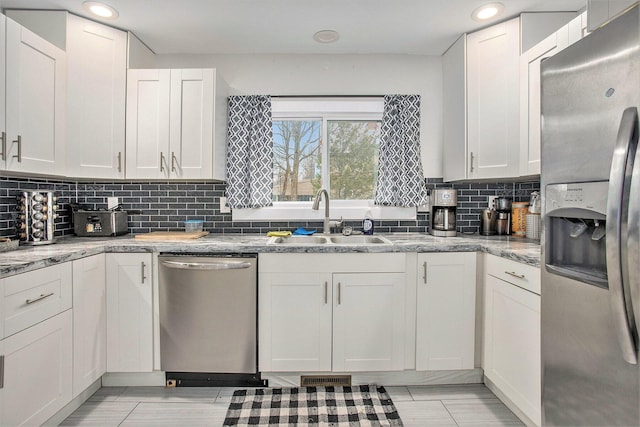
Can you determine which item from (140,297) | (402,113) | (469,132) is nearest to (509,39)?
(469,132)

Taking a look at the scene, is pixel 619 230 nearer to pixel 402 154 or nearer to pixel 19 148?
pixel 402 154

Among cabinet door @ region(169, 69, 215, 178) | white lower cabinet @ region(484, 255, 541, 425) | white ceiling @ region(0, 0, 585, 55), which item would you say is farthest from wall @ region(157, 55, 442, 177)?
white lower cabinet @ region(484, 255, 541, 425)

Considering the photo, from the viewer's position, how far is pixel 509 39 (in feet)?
7.27

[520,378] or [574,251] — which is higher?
[574,251]

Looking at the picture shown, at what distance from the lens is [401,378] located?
7.10 feet

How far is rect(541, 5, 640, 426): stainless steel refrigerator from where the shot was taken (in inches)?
38.4

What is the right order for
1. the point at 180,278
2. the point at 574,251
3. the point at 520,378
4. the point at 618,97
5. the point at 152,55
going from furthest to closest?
the point at 152,55 < the point at 180,278 < the point at 520,378 < the point at 574,251 < the point at 618,97

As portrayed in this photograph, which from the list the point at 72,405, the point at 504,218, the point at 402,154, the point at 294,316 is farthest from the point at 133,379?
the point at 504,218

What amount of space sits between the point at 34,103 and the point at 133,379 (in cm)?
176

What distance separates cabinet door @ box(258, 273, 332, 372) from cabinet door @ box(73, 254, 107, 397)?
0.95 m

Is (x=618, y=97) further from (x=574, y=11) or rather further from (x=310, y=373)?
(x=310, y=373)

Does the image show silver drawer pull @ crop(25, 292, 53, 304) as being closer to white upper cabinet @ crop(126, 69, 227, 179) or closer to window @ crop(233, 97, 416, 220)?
white upper cabinet @ crop(126, 69, 227, 179)

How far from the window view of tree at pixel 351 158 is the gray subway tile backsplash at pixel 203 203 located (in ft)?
0.96

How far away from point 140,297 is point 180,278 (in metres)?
0.28
